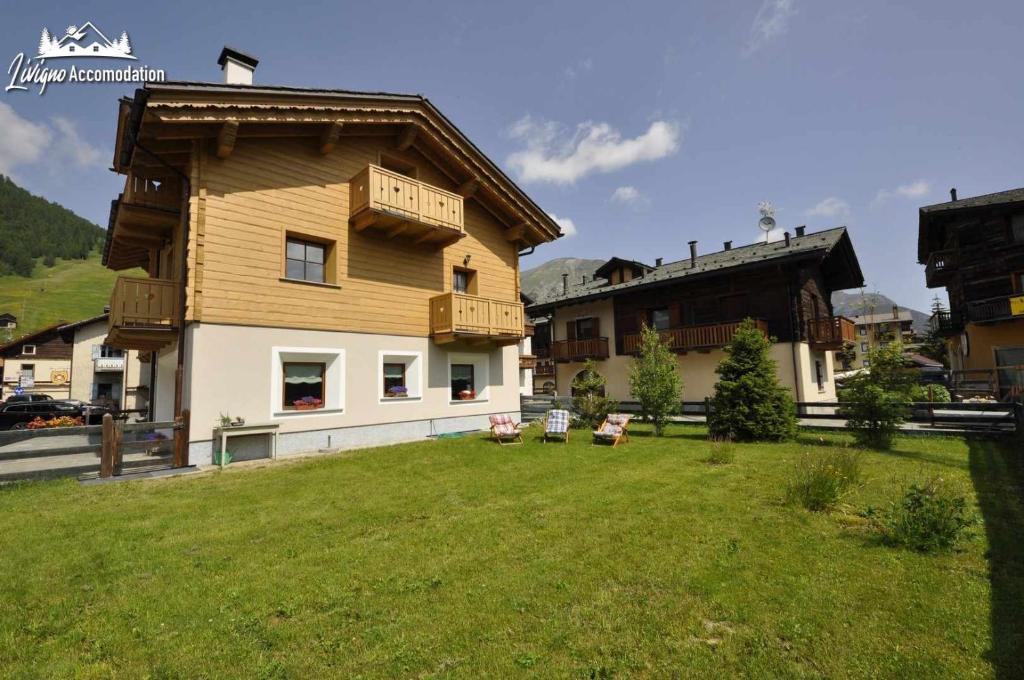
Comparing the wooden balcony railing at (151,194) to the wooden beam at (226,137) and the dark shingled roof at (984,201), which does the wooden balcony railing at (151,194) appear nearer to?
the wooden beam at (226,137)

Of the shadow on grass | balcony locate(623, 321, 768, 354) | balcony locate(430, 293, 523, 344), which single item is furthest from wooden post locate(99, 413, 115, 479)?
balcony locate(623, 321, 768, 354)

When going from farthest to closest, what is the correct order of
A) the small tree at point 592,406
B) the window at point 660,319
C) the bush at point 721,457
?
1. the window at point 660,319
2. the small tree at point 592,406
3. the bush at point 721,457

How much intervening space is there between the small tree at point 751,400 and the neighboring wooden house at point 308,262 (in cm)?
707

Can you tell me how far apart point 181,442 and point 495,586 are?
344 inches

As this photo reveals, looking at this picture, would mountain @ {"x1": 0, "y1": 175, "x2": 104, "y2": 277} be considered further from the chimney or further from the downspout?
the downspout

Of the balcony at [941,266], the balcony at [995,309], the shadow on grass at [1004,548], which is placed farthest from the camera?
the balcony at [941,266]

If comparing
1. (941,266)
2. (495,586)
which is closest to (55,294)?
(495,586)

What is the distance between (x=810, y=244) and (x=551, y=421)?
1677 cm

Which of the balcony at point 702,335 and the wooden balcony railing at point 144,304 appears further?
the balcony at point 702,335

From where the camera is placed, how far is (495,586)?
4.26 m

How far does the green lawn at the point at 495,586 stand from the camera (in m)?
3.21

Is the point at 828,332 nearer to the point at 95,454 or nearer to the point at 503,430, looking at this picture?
the point at 503,430

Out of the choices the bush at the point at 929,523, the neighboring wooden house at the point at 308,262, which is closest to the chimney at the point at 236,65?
the neighboring wooden house at the point at 308,262

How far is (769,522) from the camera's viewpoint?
5.89m
